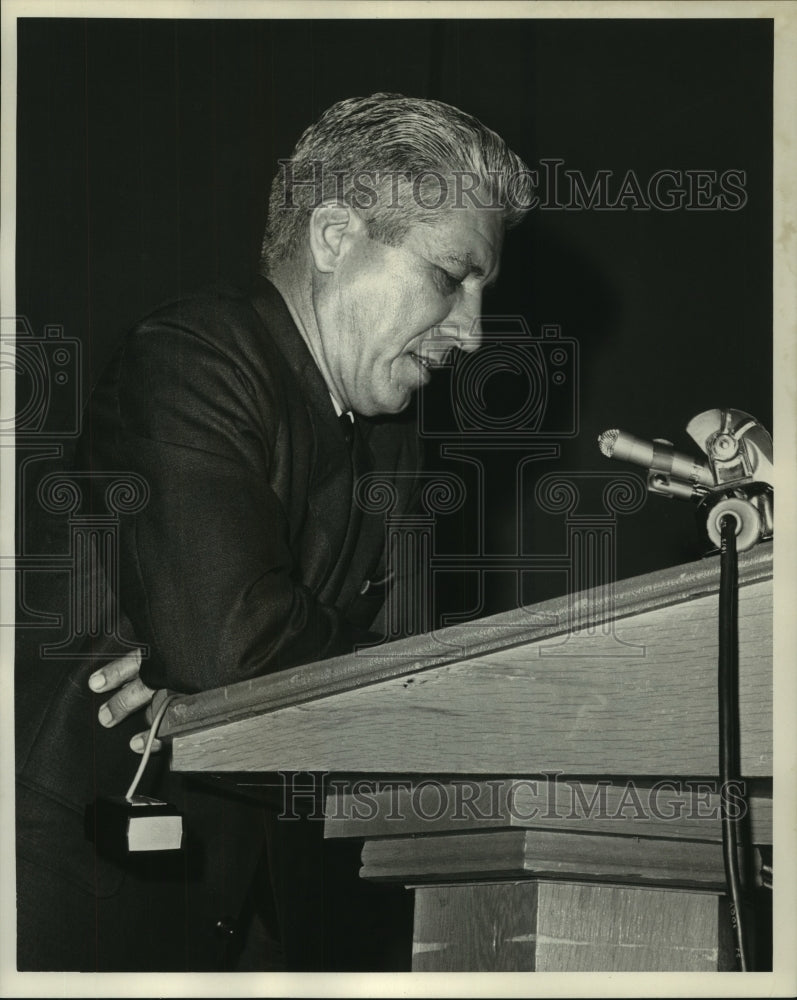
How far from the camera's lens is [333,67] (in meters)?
1.50

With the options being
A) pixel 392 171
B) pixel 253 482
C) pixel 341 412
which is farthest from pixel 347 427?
pixel 392 171

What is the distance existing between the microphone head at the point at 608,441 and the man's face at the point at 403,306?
173mm

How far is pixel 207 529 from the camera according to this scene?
4.51 ft

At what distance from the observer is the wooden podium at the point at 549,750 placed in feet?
3.45

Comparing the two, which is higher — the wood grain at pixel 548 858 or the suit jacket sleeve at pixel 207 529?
the suit jacket sleeve at pixel 207 529

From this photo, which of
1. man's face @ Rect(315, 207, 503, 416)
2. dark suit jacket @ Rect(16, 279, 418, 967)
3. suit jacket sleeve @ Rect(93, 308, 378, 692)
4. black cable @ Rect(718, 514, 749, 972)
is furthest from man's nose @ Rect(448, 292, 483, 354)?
black cable @ Rect(718, 514, 749, 972)

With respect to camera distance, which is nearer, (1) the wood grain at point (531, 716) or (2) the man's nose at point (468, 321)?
(1) the wood grain at point (531, 716)

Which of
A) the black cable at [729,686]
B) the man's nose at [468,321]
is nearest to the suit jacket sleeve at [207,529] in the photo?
the man's nose at [468,321]

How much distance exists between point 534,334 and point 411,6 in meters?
0.40

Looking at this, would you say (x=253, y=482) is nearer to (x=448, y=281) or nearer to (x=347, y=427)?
(x=347, y=427)

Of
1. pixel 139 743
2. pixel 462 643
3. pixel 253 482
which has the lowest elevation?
pixel 139 743

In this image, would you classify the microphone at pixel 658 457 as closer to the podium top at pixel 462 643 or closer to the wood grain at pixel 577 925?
the podium top at pixel 462 643

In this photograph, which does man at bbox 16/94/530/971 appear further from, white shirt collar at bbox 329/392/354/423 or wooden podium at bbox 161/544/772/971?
wooden podium at bbox 161/544/772/971

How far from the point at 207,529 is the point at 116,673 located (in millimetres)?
190
